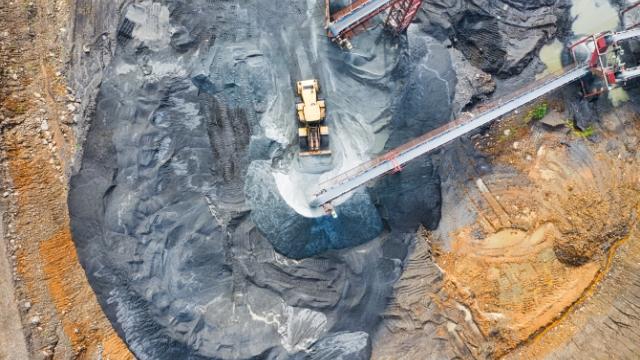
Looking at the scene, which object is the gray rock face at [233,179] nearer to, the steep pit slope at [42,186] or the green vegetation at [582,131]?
the steep pit slope at [42,186]

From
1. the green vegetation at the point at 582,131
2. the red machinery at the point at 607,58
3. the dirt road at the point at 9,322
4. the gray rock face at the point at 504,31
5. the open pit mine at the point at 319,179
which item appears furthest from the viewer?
the green vegetation at the point at 582,131

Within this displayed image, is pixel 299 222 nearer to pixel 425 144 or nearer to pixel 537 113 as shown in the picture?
pixel 425 144

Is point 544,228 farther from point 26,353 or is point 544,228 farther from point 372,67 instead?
point 26,353

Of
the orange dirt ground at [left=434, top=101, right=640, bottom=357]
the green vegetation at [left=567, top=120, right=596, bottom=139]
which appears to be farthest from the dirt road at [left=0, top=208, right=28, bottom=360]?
the green vegetation at [left=567, top=120, right=596, bottom=139]

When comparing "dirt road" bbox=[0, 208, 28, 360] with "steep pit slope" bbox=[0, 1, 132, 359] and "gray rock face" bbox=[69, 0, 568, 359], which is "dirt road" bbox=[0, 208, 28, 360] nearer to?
"steep pit slope" bbox=[0, 1, 132, 359]

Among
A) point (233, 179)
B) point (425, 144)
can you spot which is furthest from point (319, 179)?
point (425, 144)

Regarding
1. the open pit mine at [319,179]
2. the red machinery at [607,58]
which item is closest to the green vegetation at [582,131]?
the open pit mine at [319,179]
